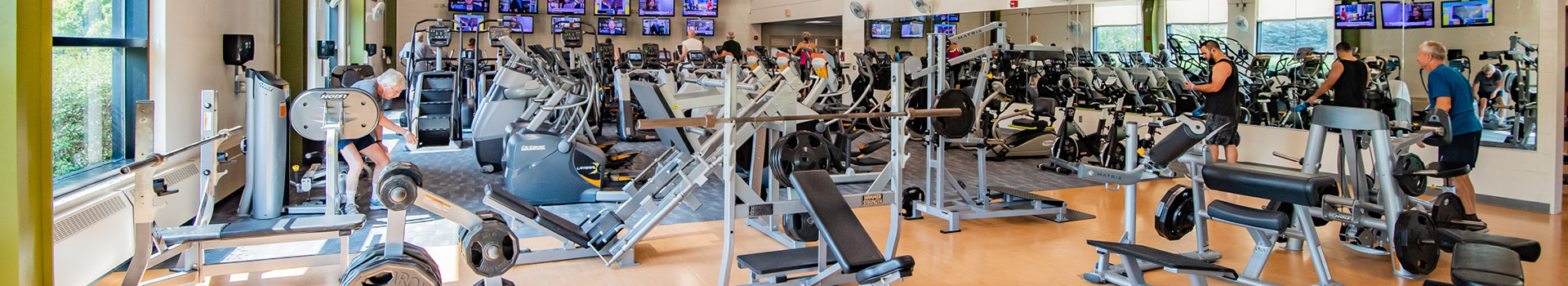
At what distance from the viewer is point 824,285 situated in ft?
13.1

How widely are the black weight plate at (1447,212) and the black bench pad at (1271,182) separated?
2.48 ft

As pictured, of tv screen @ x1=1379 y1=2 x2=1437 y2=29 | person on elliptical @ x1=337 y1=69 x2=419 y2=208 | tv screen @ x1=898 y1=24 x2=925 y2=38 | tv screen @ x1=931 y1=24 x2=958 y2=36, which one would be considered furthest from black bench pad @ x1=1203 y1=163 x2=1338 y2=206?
tv screen @ x1=898 y1=24 x2=925 y2=38

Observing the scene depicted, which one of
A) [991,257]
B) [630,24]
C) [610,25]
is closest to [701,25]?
[630,24]

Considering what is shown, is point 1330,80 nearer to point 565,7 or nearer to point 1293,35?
point 1293,35

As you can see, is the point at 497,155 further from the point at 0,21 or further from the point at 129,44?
the point at 0,21

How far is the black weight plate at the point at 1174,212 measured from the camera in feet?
14.6

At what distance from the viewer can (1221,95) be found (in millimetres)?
7059

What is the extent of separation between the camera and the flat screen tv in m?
13.6

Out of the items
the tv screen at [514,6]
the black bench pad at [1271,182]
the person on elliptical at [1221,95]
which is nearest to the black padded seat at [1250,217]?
the black bench pad at [1271,182]

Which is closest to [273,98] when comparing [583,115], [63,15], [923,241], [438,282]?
[63,15]

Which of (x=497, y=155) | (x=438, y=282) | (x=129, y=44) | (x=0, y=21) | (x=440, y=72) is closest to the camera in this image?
(x=0, y=21)

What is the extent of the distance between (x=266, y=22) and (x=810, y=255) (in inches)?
182

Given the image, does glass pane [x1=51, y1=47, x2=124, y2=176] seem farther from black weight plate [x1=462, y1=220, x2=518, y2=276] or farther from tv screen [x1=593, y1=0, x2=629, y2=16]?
tv screen [x1=593, y1=0, x2=629, y2=16]

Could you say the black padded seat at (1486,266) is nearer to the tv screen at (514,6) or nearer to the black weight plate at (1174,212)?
the black weight plate at (1174,212)
